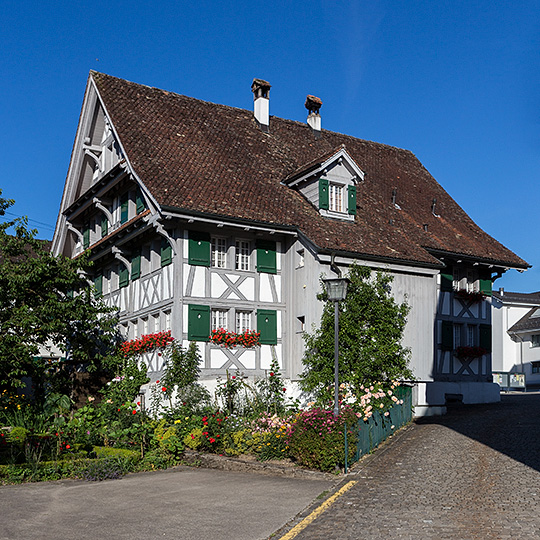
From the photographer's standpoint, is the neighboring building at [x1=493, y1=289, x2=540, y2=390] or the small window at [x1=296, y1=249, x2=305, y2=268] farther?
the neighboring building at [x1=493, y1=289, x2=540, y2=390]

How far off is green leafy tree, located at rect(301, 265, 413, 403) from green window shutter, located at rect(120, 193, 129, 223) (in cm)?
794

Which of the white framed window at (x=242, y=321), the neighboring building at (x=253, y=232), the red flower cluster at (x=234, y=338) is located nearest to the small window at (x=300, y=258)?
the neighboring building at (x=253, y=232)

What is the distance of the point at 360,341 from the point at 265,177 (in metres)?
7.10

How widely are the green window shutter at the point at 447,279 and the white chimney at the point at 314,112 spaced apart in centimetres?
762

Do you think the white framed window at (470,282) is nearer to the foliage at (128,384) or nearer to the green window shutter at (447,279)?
the green window shutter at (447,279)

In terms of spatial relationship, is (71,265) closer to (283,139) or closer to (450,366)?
(283,139)

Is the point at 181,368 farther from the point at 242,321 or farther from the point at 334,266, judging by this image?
the point at 334,266

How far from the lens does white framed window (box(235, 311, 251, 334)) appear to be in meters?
22.0

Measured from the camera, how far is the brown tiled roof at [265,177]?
71.7 feet

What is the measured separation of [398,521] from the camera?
31.7 feet

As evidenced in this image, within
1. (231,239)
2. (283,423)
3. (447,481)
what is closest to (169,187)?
(231,239)

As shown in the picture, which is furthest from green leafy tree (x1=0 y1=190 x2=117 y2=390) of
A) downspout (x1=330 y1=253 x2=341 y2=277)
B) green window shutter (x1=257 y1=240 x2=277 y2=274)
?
downspout (x1=330 y1=253 x2=341 y2=277)

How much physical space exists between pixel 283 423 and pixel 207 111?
48.7ft

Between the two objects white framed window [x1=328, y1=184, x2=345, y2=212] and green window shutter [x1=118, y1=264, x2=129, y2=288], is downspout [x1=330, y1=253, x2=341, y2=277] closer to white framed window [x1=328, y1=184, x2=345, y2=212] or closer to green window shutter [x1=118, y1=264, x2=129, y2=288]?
white framed window [x1=328, y1=184, x2=345, y2=212]
